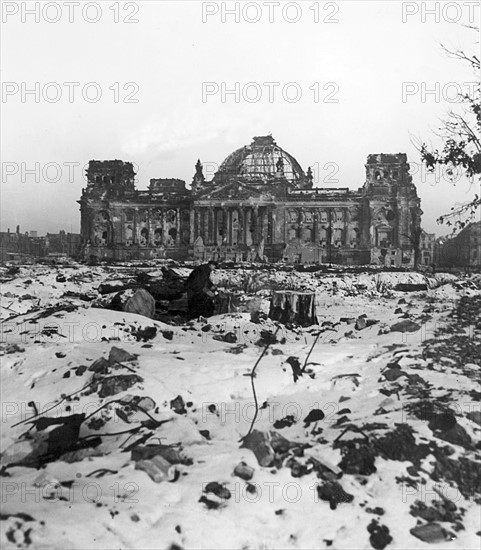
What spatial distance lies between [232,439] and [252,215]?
178ft

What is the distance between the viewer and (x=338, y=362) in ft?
20.9

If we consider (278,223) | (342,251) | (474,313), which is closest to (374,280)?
(474,313)

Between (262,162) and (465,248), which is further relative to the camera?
(262,162)

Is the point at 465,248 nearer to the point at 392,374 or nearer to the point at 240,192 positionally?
the point at 240,192

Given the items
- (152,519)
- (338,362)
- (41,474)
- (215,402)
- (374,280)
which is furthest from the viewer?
(374,280)

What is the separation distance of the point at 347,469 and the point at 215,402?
5.92 ft

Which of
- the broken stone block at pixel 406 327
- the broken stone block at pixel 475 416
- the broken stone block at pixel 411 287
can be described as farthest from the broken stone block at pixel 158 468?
the broken stone block at pixel 411 287

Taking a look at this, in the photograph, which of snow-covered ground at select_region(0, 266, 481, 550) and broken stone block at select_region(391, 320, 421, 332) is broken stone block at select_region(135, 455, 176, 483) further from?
broken stone block at select_region(391, 320, 421, 332)

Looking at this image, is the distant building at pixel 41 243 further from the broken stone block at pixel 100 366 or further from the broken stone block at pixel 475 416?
the broken stone block at pixel 475 416

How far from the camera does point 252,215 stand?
190ft

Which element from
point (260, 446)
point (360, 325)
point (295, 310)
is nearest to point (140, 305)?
point (295, 310)

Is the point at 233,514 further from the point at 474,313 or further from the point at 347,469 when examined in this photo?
the point at 474,313

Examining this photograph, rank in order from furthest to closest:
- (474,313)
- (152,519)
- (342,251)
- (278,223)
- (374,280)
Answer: (278,223), (342,251), (374,280), (474,313), (152,519)

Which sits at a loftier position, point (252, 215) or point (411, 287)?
point (252, 215)
